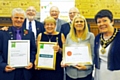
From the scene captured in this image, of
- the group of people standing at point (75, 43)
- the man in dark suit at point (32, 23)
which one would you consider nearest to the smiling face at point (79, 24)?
the group of people standing at point (75, 43)

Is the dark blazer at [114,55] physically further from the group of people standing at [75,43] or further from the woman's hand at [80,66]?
the woman's hand at [80,66]

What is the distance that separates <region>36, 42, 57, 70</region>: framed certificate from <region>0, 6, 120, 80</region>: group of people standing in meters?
0.06

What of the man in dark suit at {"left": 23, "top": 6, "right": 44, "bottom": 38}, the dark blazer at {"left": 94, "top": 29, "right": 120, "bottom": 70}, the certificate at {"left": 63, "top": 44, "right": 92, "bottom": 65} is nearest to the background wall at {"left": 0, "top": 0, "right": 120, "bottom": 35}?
the man in dark suit at {"left": 23, "top": 6, "right": 44, "bottom": 38}

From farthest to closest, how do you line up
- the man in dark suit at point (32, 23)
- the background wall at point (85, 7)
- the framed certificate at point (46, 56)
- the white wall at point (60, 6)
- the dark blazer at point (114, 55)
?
the background wall at point (85, 7)
the white wall at point (60, 6)
the man in dark suit at point (32, 23)
the framed certificate at point (46, 56)
the dark blazer at point (114, 55)

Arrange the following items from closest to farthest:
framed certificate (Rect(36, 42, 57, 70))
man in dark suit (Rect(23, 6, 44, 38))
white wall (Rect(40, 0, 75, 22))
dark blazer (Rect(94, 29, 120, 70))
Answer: dark blazer (Rect(94, 29, 120, 70)) < framed certificate (Rect(36, 42, 57, 70)) < man in dark suit (Rect(23, 6, 44, 38)) < white wall (Rect(40, 0, 75, 22))

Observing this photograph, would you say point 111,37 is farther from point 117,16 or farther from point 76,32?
point 117,16

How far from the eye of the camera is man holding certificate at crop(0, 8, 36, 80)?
2.64 m

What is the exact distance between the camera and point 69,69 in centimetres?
277

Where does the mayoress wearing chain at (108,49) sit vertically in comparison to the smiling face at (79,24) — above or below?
below

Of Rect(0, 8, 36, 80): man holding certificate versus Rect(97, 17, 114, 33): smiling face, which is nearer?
Rect(97, 17, 114, 33): smiling face

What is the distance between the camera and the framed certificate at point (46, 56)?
9.16 feet

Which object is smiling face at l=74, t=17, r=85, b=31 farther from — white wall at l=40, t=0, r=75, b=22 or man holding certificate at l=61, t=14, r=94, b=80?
white wall at l=40, t=0, r=75, b=22

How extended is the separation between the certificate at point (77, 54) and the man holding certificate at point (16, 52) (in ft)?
1.48

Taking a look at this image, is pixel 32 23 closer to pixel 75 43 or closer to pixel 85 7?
pixel 75 43
